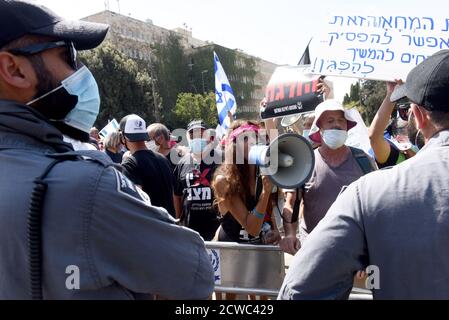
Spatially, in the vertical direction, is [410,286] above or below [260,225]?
above

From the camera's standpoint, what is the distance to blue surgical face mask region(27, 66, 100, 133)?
1270 mm

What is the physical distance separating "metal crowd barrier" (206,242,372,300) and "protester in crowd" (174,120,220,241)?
749 millimetres

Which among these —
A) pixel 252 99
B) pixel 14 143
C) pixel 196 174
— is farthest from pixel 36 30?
pixel 252 99

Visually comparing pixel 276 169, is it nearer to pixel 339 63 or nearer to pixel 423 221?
pixel 339 63

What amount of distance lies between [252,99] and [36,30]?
223 feet

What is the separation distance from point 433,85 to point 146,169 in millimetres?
3174

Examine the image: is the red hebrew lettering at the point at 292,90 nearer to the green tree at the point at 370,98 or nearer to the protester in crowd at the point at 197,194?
the protester in crowd at the point at 197,194

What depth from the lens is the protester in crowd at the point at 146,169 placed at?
4.12 m

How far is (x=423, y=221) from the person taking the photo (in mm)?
1236

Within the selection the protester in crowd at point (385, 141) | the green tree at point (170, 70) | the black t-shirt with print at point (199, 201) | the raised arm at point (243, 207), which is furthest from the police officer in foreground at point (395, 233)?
the green tree at point (170, 70)

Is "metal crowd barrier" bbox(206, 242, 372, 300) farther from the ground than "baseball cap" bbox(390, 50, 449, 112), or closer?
closer

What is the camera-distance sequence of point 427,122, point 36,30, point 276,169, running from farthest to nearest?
point 276,169
point 427,122
point 36,30

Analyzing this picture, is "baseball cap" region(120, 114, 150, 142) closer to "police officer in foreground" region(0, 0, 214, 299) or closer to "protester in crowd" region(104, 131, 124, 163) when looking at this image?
"protester in crowd" region(104, 131, 124, 163)

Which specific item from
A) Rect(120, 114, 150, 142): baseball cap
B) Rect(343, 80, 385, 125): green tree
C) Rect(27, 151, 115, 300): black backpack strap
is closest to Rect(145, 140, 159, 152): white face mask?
Rect(120, 114, 150, 142): baseball cap
